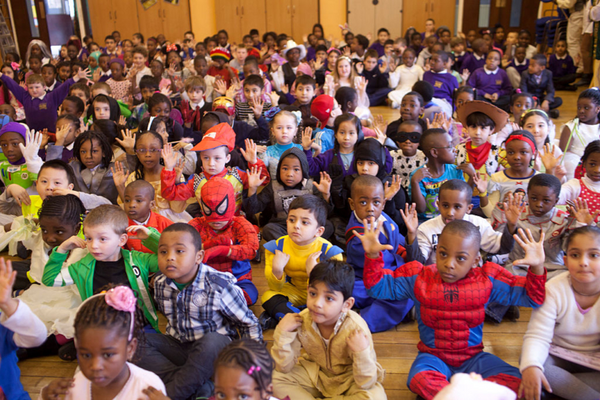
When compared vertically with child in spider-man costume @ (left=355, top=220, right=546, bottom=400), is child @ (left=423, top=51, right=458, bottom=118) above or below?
above

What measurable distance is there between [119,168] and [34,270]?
0.82m

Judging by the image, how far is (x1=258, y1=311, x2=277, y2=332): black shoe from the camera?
7.82 feet

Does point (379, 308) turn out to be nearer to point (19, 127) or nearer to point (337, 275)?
point (337, 275)

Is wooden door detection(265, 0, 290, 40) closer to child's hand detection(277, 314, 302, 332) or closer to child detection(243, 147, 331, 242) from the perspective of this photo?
child detection(243, 147, 331, 242)

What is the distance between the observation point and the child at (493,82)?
20.1 ft

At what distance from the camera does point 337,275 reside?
177 centimetres

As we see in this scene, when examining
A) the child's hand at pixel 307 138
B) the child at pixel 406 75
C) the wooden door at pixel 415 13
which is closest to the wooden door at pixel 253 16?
the wooden door at pixel 415 13

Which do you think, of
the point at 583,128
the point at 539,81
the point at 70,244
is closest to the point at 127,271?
the point at 70,244

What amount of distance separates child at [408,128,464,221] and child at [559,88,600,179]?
110 centimetres

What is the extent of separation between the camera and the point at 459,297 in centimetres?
187

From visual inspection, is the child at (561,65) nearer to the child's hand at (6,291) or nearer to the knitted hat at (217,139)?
the knitted hat at (217,139)

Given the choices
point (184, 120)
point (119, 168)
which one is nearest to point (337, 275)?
point (119, 168)

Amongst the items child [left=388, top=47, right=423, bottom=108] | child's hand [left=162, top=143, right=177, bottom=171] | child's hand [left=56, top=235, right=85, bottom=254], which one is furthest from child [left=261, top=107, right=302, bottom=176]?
child [left=388, top=47, right=423, bottom=108]

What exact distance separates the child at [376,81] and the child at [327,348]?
5410 millimetres
